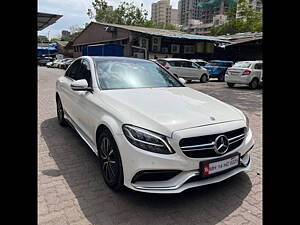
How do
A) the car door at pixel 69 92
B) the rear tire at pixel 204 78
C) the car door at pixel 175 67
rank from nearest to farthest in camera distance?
1. the car door at pixel 69 92
2. the car door at pixel 175 67
3. the rear tire at pixel 204 78

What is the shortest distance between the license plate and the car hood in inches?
16.1

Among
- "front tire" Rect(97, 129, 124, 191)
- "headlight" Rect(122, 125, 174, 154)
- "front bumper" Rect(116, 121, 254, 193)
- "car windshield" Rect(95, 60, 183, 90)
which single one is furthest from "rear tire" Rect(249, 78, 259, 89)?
"headlight" Rect(122, 125, 174, 154)

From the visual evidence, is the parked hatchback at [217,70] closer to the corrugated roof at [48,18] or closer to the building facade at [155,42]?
the building facade at [155,42]

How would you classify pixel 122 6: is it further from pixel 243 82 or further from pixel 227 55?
pixel 243 82

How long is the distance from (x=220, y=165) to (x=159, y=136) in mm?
734

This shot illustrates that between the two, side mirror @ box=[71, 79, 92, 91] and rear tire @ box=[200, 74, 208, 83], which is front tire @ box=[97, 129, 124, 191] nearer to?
side mirror @ box=[71, 79, 92, 91]

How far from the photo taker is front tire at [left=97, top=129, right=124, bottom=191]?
268 cm

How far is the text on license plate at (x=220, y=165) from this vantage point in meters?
2.49

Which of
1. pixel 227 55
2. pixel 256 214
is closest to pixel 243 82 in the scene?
pixel 256 214

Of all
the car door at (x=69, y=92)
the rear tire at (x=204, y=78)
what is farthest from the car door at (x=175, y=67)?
the car door at (x=69, y=92)
